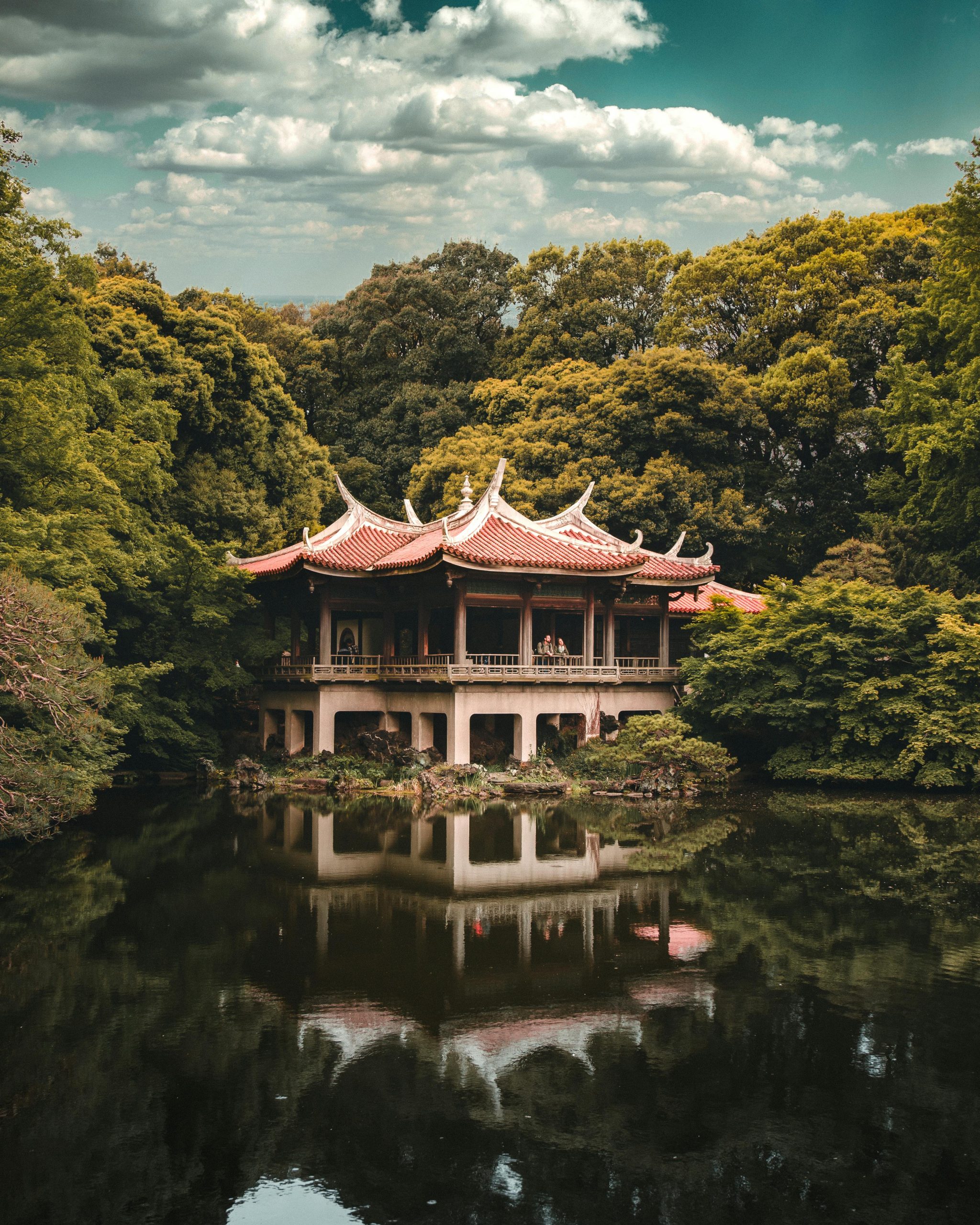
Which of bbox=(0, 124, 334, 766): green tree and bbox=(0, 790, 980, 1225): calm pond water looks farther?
bbox=(0, 124, 334, 766): green tree

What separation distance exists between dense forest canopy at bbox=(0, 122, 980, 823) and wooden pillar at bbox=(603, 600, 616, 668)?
289cm

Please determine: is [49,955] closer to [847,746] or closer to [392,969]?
[392,969]

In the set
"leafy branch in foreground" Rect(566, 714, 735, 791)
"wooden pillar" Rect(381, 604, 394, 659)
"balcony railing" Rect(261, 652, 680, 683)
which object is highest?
"wooden pillar" Rect(381, 604, 394, 659)

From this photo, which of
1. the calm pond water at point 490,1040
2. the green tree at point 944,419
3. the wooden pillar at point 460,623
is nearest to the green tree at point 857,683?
the wooden pillar at point 460,623

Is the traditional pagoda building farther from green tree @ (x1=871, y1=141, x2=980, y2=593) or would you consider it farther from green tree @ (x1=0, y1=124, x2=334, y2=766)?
green tree @ (x1=871, y1=141, x2=980, y2=593)


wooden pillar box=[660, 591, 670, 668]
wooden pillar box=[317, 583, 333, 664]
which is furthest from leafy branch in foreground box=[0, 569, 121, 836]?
wooden pillar box=[660, 591, 670, 668]

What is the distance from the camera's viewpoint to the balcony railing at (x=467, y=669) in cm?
2473

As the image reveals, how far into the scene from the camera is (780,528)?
124ft

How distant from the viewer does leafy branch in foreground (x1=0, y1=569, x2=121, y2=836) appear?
48.2 feet

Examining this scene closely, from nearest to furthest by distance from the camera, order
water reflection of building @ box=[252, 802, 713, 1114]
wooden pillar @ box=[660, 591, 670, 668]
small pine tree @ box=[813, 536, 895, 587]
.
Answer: water reflection of building @ box=[252, 802, 713, 1114] < wooden pillar @ box=[660, 591, 670, 668] < small pine tree @ box=[813, 536, 895, 587]

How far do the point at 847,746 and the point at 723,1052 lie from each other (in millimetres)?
17050

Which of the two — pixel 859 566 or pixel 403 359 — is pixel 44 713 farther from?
pixel 403 359

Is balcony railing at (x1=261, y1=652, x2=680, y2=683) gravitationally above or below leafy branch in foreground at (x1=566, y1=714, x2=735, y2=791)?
above

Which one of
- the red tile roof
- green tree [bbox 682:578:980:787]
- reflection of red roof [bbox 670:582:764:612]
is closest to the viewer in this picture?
green tree [bbox 682:578:980:787]
